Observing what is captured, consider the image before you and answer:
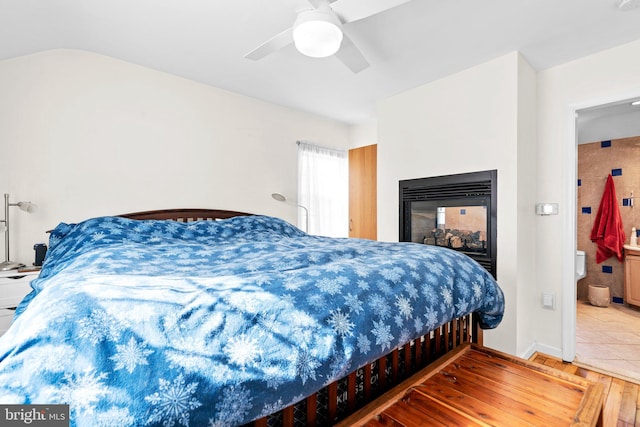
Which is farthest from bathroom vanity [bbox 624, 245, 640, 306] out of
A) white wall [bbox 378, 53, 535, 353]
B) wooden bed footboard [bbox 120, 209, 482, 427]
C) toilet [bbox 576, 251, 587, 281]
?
wooden bed footboard [bbox 120, 209, 482, 427]

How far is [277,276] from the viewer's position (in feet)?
3.19

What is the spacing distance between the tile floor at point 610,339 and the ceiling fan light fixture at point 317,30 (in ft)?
10.1

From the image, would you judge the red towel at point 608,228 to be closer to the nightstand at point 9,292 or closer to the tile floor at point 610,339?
the tile floor at point 610,339

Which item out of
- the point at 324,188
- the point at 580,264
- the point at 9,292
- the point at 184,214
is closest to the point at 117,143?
the point at 184,214

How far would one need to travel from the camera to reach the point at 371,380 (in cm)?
123

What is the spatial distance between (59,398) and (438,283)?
4.10ft

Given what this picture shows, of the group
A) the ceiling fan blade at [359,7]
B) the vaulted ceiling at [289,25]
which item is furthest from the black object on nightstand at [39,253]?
the ceiling fan blade at [359,7]

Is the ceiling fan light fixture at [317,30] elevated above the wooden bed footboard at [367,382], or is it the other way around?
the ceiling fan light fixture at [317,30]

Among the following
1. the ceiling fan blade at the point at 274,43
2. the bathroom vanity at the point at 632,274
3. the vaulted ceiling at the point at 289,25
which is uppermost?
the vaulted ceiling at the point at 289,25

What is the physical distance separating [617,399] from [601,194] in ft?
10.1

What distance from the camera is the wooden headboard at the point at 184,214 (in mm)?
2619

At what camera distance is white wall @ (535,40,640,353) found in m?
2.45

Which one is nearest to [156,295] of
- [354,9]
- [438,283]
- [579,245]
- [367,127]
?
[438,283]

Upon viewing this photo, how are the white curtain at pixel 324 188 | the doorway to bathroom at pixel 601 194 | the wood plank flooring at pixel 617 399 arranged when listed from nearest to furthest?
1. the wood plank flooring at pixel 617 399
2. the doorway to bathroom at pixel 601 194
3. the white curtain at pixel 324 188
